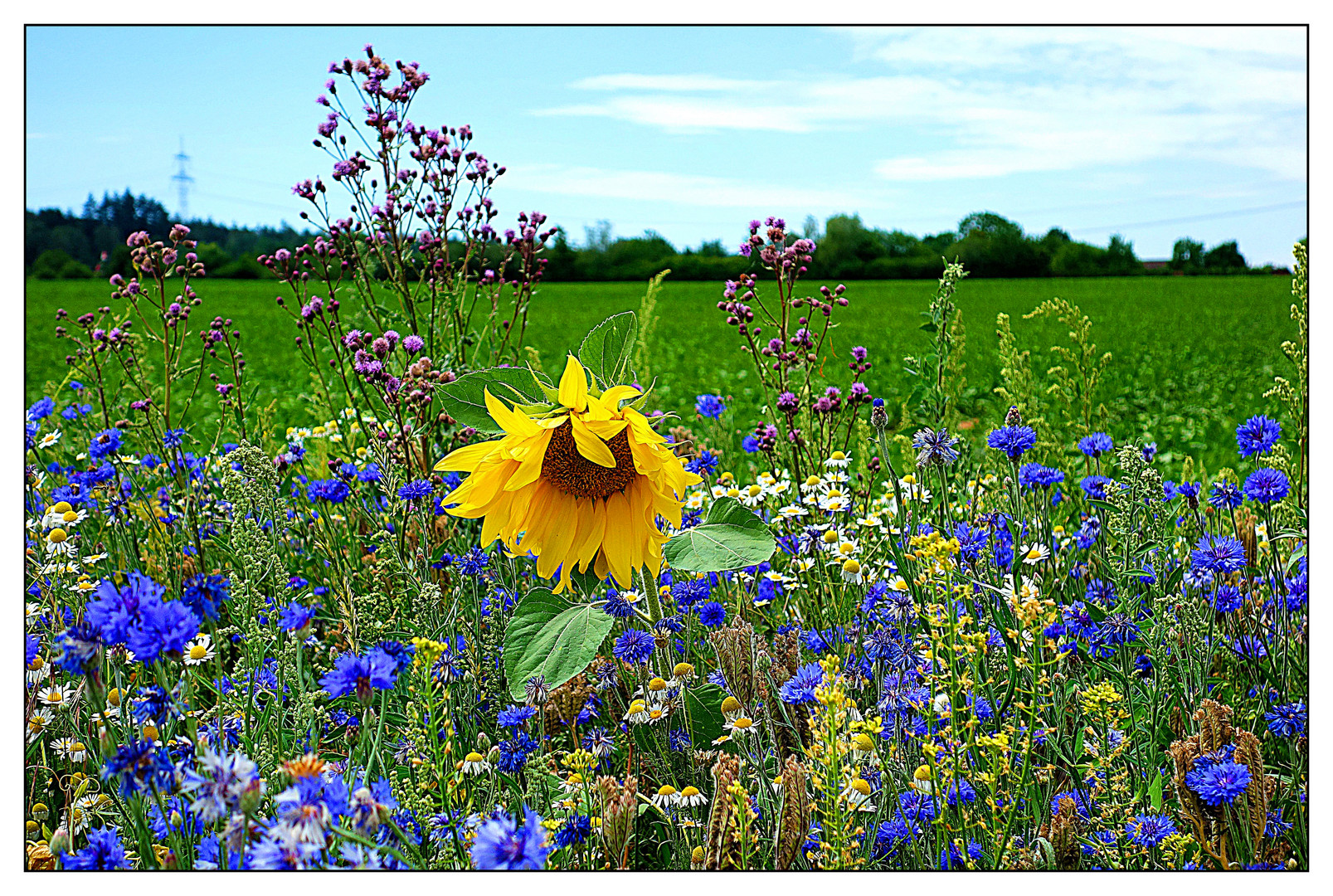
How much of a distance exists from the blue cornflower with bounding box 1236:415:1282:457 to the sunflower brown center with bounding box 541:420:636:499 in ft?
A: 5.44

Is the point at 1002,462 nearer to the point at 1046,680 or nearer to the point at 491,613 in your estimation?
the point at 1046,680

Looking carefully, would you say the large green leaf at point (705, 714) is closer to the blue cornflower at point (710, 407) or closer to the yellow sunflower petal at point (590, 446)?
the yellow sunflower petal at point (590, 446)

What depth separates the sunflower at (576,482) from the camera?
4.89ft

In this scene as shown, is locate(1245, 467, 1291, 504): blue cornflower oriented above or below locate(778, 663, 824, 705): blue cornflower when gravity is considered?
above

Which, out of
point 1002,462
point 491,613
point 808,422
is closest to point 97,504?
point 491,613

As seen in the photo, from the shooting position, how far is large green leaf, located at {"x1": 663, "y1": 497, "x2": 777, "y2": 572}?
154 centimetres

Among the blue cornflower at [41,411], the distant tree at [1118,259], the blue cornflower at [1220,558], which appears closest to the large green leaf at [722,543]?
the blue cornflower at [1220,558]

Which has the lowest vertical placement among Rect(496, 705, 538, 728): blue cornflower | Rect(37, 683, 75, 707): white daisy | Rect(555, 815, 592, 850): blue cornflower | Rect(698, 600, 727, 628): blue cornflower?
Rect(555, 815, 592, 850): blue cornflower

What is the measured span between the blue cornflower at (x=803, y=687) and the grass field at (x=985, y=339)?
2.20 m

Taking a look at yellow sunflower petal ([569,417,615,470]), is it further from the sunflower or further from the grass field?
the grass field

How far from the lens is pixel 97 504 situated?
9.93 ft

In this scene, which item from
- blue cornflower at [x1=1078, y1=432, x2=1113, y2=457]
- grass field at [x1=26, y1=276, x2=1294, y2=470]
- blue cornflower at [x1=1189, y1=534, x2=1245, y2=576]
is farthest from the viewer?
grass field at [x1=26, y1=276, x2=1294, y2=470]

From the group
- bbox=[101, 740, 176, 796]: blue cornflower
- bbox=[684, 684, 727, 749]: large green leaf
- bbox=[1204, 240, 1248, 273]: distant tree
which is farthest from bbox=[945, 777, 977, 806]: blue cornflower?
bbox=[1204, 240, 1248, 273]: distant tree
